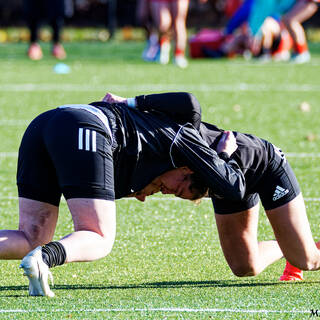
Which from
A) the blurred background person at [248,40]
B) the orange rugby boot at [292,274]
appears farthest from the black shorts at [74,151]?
the blurred background person at [248,40]

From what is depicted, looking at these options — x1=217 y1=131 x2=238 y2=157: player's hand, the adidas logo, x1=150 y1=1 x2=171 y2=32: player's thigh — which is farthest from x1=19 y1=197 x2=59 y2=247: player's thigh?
x1=150 y1=1 x2=171 y2=32: player's thigh

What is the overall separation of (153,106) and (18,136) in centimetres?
601

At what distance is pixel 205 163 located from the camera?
4.57 metres

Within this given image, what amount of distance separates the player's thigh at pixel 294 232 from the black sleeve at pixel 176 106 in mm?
834

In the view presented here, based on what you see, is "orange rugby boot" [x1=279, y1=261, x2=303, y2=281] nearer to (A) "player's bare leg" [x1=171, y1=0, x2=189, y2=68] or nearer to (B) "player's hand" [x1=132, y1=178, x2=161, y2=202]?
(B) "player's hand" [x1=132, y1=178, x2=161, y2=202]

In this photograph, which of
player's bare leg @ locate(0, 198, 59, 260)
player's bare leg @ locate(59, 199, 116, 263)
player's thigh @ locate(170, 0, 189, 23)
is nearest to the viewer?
player's bare leg @ locate(59, 199, 116, 263)

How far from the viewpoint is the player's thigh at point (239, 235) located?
5328 millimetres

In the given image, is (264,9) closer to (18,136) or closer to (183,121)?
(18,136)

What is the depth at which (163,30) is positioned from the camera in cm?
1703

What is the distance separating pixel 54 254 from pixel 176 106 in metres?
1.05

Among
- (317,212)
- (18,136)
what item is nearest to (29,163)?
(317,212)

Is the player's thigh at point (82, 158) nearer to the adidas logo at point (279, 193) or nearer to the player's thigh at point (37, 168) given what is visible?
the player's thigh at point (37, 168)

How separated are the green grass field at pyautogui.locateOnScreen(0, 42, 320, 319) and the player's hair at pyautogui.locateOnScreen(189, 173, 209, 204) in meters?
0.56

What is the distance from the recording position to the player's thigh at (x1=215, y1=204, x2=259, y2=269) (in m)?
5.33
